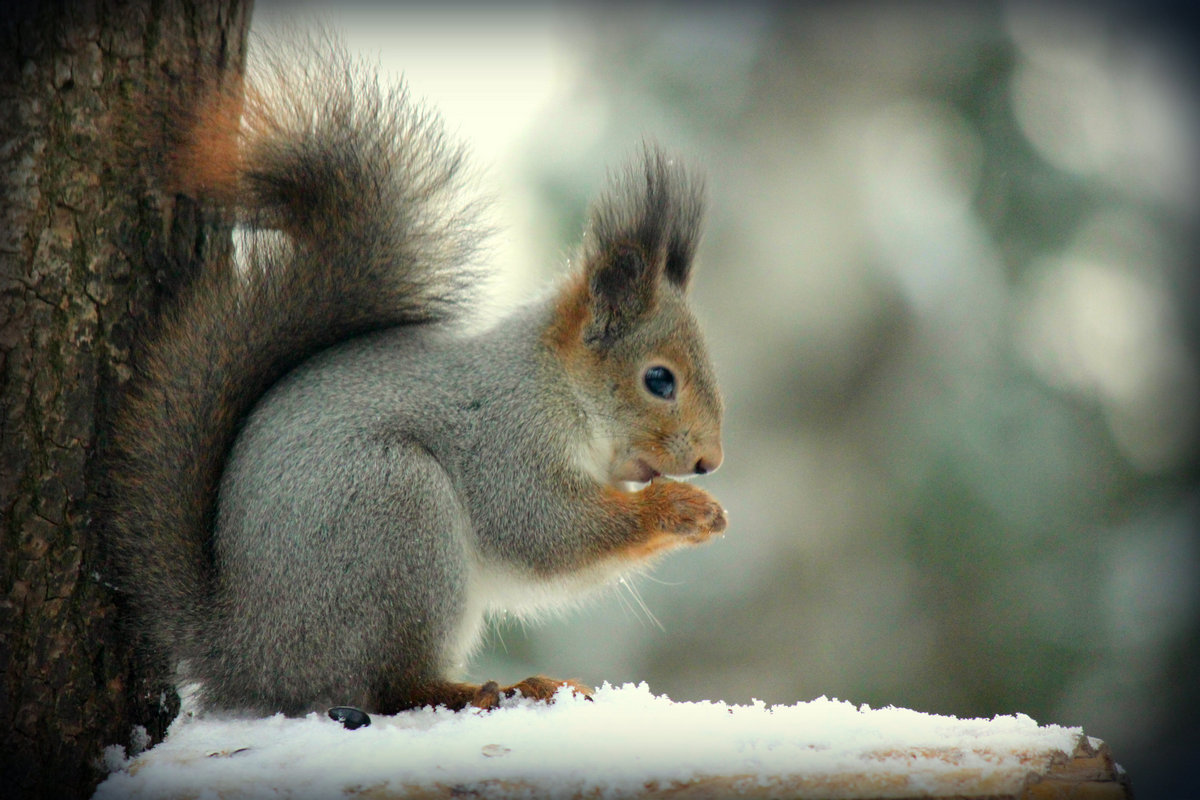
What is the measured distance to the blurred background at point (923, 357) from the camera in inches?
129

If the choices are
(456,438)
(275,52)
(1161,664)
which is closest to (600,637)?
(1161,664)

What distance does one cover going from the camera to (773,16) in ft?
12.5

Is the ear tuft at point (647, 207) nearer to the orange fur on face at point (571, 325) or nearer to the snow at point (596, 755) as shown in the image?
the orange fur on face at point (571, 325)

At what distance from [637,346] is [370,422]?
50 cm

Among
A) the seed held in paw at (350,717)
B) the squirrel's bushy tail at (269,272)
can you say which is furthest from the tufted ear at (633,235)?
the seed held in paw at (350,717)

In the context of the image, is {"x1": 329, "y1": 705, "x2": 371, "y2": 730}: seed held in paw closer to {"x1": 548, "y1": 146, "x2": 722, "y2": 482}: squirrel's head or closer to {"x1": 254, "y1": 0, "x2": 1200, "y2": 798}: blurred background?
{"x1": 548, "y1": 146, "x2": 722, "y2": 482}: squirrel's head

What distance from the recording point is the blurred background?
10.7 feet

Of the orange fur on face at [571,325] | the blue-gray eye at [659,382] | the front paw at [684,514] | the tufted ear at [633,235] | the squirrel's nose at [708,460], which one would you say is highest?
the tufted ear at [633,235]

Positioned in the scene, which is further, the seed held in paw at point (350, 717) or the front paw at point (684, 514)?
Answer: the front paw at point (684, 514)

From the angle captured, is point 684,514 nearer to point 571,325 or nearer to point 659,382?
point 659,382

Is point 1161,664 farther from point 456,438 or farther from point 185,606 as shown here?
point 185,606

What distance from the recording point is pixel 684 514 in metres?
1.59

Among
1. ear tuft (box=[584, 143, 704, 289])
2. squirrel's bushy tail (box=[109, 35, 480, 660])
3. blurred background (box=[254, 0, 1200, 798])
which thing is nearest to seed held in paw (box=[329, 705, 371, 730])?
squirrel's bushy tail (box=[109, 35, 480, 660])

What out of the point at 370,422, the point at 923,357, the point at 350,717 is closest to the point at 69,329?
the point at 370,422
